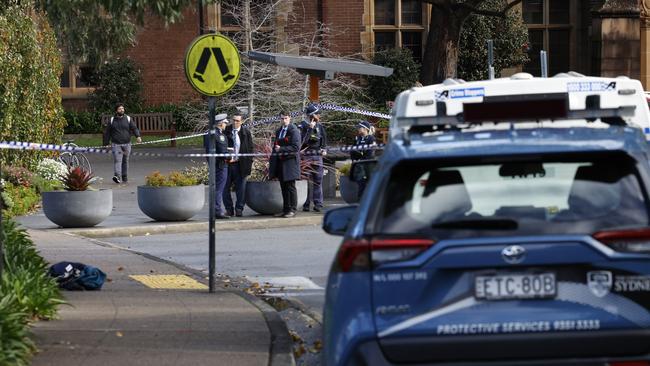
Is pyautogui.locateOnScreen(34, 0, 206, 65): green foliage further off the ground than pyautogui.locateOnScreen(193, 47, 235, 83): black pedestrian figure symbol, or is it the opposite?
pyautogui.locateOnScreen(34, 0, 206, 65): green foliage

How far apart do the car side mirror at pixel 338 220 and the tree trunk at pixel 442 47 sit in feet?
76.4

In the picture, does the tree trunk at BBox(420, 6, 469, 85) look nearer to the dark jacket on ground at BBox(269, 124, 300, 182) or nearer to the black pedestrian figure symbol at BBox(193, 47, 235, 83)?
the dark jacket on ground at BBox(269, 124, 300, 182)

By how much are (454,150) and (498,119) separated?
606 mm

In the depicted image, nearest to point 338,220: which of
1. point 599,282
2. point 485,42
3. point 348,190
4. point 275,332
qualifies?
point 599,282

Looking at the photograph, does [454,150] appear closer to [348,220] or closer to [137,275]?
[348,220]

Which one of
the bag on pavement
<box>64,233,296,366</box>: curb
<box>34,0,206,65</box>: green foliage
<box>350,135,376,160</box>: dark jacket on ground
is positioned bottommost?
<box>64,233,296,366</box>: curb

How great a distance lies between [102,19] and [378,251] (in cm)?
705

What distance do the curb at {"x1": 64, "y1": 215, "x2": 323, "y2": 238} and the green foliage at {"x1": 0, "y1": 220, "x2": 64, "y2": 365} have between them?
6049 millimetres

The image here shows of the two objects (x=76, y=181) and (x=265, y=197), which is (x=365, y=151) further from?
(x=76, y=181)

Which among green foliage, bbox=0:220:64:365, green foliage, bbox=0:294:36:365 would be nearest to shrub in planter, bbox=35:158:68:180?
green foliage, bbox=0:220:64:365

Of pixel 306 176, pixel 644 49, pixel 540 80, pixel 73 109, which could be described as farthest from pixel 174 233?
pixel 73 109

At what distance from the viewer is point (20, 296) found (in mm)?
10109

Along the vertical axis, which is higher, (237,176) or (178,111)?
(178,111)

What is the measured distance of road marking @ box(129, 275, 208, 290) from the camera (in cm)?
1312
